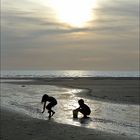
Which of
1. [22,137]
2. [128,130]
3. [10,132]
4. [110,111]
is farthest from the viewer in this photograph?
[110,111]

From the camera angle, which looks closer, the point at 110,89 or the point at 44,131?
the point at 44,131

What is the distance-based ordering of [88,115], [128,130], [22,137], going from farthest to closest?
1. [88,115]
2. [128,130]
3. [22,137]

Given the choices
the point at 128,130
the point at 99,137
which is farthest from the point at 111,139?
the point at 128,130

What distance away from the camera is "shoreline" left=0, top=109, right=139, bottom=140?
14977mm

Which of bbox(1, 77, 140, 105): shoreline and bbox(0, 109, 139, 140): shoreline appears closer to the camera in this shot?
bbox(0, 109, 139, 140): shoreline

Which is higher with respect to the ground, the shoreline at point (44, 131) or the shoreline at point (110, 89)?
the shoreline at point (44, 131)

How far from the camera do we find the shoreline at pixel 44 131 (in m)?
15.0

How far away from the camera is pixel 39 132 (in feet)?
52.7

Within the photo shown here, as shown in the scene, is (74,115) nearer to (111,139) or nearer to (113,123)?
(113,123)

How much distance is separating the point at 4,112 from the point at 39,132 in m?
7.61

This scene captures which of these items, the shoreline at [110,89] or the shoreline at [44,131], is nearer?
the shoreline at [44,131]

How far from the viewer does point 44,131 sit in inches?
645

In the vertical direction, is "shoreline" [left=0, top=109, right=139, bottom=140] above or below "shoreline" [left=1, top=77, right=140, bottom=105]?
above

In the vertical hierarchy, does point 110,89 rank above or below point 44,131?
below
